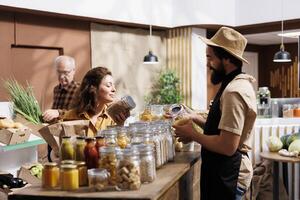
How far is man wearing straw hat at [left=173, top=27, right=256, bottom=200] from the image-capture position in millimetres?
2033

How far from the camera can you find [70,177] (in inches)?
65.3

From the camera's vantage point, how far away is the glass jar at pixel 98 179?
5.35 feet

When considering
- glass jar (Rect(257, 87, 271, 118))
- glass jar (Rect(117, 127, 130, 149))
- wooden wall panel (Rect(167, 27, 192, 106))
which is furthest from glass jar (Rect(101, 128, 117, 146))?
wooden wall panel (Rect(167, 27, 192, 106))

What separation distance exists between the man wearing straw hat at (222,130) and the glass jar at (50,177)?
0.70m

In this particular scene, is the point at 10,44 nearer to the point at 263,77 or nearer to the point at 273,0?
the point at 273,0

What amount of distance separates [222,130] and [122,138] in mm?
460

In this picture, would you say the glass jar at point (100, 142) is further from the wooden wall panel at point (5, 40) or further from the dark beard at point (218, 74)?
the wooden wall panel at point (5, 40)

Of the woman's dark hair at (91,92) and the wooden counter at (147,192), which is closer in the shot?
the wooden counter at (147,192)

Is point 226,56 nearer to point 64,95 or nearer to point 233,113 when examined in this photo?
point 233,113

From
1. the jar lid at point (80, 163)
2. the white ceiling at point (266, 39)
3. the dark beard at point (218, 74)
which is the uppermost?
the white ceiling at point (266, 39)

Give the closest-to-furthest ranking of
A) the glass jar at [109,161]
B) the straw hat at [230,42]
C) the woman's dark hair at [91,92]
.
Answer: the glass jar at [109,161] < the straw hat at [230,42] < the woman's dark hair at [91,92]

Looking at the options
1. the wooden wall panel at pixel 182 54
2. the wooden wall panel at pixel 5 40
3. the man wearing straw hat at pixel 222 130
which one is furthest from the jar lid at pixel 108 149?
the wooden wall panel at pixel 182 54

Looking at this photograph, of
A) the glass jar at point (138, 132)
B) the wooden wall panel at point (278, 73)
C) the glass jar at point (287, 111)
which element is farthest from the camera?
the wooden wall panel at point (278, 73)

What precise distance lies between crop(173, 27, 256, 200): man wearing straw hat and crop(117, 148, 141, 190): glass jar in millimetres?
519
